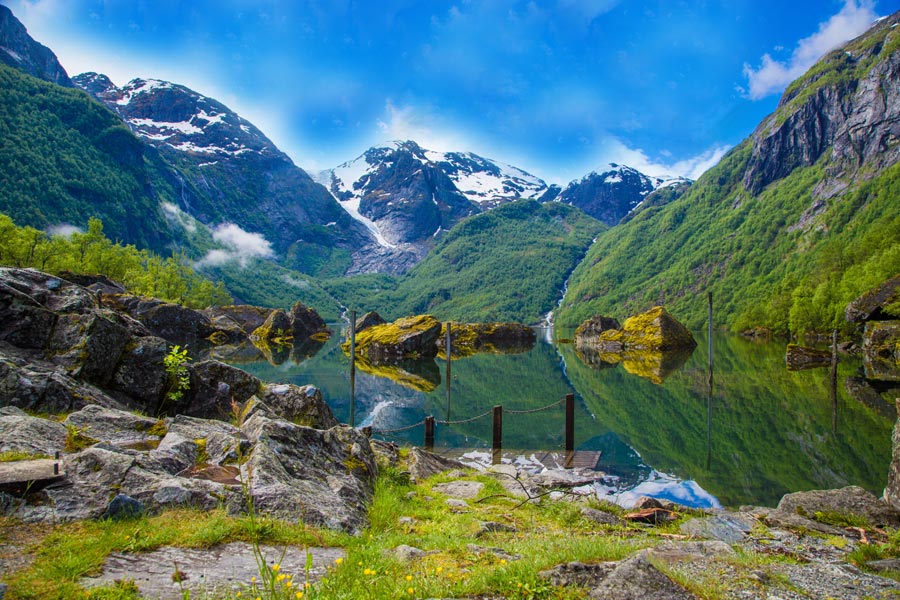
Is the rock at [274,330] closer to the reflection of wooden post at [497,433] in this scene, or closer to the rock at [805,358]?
the reflection of wooden post at [497,433]

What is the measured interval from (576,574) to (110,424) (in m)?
8.07

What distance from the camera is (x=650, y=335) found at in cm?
7231

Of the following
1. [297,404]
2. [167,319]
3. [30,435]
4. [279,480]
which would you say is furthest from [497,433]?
[167,319]

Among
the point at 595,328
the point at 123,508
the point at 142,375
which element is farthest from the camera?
Result: the point at 595,328

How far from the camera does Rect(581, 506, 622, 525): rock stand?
9312 millimetres

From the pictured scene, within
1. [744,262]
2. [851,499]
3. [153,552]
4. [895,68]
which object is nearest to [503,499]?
[851,499]

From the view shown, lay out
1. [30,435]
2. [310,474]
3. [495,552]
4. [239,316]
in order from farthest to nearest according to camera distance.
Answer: [239,316]
[310,474]
[30,435]
[495,552]

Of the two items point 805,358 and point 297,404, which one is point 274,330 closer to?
point 297,404

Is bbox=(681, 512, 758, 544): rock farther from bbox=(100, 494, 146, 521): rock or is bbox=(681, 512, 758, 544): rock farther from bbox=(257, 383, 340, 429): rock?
bbox=(257, 383, 340, 429): rock

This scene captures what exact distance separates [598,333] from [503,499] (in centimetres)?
8198

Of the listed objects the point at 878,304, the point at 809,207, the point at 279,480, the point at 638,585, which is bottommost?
the point at 279,480

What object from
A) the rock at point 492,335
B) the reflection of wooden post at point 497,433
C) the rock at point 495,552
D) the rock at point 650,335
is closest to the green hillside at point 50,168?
the rock at point 492,335

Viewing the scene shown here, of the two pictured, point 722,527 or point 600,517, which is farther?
point 600,517

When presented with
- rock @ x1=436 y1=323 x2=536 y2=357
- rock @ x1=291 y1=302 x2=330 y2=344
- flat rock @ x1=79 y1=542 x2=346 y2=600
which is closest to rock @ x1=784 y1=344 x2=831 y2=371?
rock @ x1=436 y1=323 x2=536 y2=357
